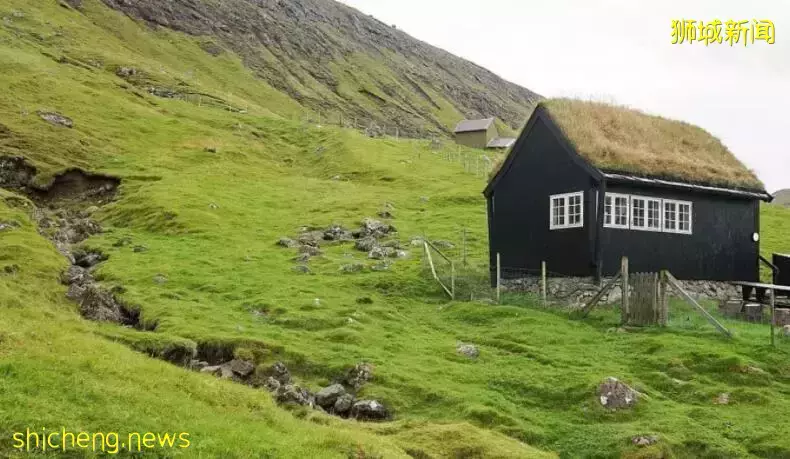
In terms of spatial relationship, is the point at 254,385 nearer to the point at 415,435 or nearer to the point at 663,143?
the point at 415,435

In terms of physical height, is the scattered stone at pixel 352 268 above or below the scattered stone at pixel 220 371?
above

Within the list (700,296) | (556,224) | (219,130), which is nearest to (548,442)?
(556,224)

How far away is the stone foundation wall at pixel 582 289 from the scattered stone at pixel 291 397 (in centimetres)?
1651

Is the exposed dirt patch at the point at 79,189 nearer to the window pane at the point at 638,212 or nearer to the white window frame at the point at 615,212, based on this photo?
the white window frame at the point at 615,212

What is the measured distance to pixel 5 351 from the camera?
1561cm

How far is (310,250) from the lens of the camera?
44.5 m

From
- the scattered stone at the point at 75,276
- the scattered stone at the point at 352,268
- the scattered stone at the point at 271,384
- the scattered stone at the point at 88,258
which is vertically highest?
the scattered stone at the point at 88,258

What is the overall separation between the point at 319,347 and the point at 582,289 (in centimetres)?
1427

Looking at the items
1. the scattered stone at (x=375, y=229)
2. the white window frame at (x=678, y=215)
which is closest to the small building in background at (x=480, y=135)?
the scattered stone at (x=375, y=229)

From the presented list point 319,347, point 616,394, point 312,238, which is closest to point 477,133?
point 312,238

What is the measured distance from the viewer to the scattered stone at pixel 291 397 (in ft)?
65.9

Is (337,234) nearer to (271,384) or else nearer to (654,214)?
(654,214)

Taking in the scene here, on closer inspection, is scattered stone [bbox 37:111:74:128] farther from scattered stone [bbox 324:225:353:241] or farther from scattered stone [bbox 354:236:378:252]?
scattered stone [bbox 354:236:378:252]

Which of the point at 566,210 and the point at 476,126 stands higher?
the point at 476,126
